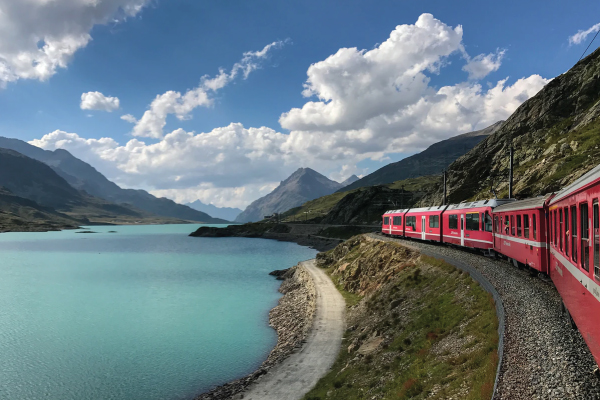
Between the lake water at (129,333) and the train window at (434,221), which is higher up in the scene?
the train window at (434,221)

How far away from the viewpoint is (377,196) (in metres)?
198

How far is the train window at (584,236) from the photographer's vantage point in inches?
424

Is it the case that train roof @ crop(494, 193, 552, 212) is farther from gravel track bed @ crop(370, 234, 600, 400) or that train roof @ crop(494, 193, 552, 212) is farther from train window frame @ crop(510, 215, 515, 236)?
gravel track bed @ crop(370, 234, 600, 400)

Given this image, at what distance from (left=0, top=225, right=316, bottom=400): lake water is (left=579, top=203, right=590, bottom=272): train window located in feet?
92.6

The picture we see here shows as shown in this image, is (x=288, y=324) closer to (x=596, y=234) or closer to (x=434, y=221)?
(x=434, y=221)

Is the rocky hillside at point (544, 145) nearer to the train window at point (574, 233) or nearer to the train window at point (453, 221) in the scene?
the train window at point (453, 221)

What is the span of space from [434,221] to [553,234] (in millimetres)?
32276

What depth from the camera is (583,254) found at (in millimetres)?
11289

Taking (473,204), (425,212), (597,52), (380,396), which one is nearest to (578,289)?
(380,396)

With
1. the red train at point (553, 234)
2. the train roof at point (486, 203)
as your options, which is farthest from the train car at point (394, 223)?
the train roof at point (486, 203)

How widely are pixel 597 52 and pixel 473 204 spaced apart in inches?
3962

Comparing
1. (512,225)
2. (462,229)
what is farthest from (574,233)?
(462,229)

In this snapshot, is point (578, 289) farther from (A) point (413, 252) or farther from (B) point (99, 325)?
(B) point (99, 325)

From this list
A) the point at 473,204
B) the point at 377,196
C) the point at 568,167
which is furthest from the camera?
the point at 377,196
